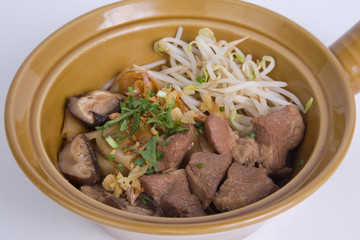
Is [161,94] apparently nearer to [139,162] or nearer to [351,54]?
[139,162]

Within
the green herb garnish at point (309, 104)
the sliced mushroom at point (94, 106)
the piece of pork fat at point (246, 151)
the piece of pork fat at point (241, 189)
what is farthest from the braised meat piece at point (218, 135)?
the sliced mushroom at point (94, 106)

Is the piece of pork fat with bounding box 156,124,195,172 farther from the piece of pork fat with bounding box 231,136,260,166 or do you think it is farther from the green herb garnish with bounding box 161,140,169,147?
the piece of pork fat with bounding box 231,136,260,166

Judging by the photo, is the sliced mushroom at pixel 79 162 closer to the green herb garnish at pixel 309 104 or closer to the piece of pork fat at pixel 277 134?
the piece of pork fat at pixel 277 134

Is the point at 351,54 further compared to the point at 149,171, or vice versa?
the point at 351,54

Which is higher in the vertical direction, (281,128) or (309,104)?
(309,104)

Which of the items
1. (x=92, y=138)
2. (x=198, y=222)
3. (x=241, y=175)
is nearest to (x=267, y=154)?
(x=241, y=175)

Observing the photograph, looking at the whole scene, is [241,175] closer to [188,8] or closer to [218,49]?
[218,49]

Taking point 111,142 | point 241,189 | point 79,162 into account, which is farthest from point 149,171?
point 241,189
